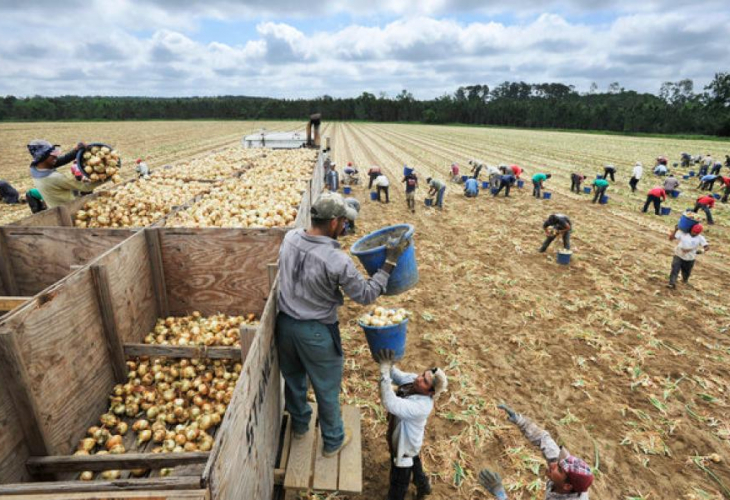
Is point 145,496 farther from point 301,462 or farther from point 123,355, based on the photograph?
point 123,355

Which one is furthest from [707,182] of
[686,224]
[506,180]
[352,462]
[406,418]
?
[352,462]

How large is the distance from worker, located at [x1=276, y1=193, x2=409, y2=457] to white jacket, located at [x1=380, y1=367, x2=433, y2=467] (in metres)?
0.51

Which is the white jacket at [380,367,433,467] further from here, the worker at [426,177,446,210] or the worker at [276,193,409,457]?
the worker at [426,177,446,210]

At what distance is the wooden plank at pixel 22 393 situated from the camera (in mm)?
2648

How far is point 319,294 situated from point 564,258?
9401 mm

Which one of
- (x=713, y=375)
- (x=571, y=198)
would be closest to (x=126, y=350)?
(x=713, y=375)

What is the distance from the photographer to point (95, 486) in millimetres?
1902

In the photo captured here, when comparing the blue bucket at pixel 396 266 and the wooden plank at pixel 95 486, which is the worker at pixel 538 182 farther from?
the wooden plank at pixel 95 486

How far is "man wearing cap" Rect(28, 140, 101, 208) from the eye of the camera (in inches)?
243

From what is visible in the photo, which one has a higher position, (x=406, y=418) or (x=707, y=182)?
(x=707, y=182)

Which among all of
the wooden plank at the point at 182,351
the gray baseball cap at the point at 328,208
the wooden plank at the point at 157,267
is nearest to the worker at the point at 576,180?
the gray baseball cap at the point at 328,208

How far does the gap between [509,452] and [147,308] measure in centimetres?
487

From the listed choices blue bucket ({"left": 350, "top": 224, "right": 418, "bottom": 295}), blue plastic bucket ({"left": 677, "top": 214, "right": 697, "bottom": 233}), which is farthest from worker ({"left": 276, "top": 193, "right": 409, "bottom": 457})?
blue plastic bucket ({"left": 677, "top": 214, "right": 697, "bottom": 233})

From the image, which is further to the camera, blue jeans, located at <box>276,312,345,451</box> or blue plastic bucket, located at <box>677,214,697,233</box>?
blue plastic bucket, located at <box>677,214,697,233</box>
